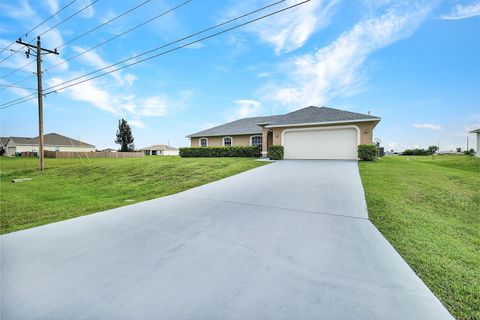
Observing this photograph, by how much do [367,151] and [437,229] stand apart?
10.8 metres

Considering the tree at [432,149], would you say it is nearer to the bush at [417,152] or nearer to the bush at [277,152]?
the bush at [417,152]

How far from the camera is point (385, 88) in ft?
53.9

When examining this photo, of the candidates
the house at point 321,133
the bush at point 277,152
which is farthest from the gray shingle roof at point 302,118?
the bush at point 277,152

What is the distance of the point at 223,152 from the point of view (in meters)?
20.5

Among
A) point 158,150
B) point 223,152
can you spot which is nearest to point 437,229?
point 223,152

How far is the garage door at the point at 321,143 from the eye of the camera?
15.0 m

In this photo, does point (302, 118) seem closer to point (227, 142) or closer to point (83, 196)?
point (227, 142)

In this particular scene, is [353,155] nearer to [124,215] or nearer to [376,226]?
[376,226]

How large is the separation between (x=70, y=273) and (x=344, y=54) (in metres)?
15.4

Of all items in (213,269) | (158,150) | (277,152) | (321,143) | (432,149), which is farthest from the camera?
(158,150)

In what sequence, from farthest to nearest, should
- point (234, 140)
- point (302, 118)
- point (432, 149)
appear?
point (432, 149) → point (234, 140) → point (302, 118)

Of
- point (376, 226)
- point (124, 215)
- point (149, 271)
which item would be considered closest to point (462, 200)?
point (376, 226)

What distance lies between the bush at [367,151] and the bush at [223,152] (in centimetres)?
817

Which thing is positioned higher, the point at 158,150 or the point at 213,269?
the point at 158,150
